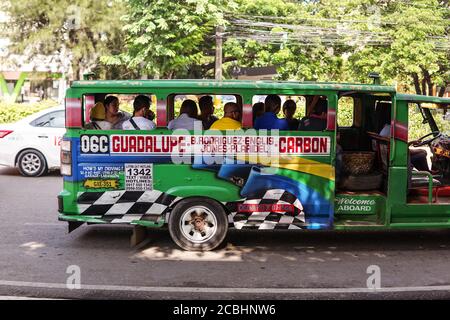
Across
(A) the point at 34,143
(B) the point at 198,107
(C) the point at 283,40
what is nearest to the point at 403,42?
(C) the point at 283,40

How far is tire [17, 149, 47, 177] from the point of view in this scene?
41.5ft

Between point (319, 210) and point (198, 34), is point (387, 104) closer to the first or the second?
point (319, 210)

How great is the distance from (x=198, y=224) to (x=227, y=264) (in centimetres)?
68

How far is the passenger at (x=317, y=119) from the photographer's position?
22.1 ft

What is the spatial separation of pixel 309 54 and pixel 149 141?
2655 centimetres

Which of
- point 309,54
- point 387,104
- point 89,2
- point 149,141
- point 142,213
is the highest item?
point 89,2

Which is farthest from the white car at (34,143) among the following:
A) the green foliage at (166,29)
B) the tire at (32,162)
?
the green foliage at (166,29)

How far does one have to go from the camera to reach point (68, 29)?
33.6 metres

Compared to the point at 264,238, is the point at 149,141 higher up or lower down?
higher up

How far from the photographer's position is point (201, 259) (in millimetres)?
6520

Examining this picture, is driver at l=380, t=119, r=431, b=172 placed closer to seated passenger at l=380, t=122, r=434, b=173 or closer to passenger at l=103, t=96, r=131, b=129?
seated passenger at l=380, t=122, r=434, b=173

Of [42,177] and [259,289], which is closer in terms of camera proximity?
[259,289]

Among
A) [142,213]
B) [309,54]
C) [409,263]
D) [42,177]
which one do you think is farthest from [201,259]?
[309,54]
